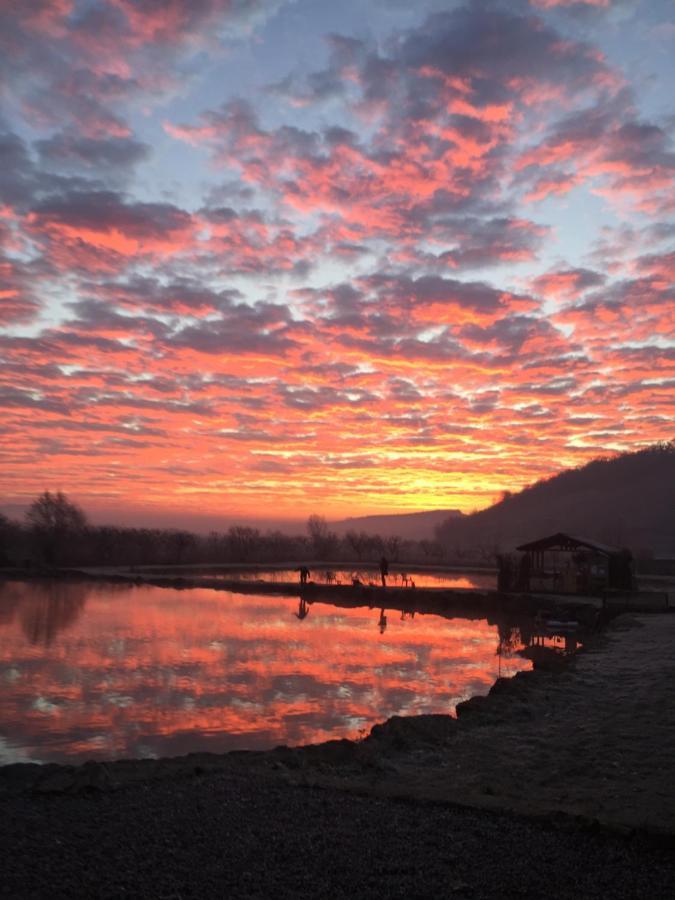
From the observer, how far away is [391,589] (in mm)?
34469

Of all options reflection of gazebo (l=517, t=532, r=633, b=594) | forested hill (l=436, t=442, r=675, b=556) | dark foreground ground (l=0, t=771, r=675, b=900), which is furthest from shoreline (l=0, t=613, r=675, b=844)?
forested hill (l=436, t=442, r=675, b=556)

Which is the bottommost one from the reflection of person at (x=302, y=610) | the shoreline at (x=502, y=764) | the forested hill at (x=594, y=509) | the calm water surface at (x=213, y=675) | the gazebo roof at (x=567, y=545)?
the calm water surface at (x=213, y=675)

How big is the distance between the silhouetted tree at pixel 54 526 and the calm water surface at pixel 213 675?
1149 inches

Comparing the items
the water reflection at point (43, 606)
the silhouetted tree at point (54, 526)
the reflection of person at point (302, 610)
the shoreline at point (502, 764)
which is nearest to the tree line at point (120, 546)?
the silhouetted tree at point (54, 526)

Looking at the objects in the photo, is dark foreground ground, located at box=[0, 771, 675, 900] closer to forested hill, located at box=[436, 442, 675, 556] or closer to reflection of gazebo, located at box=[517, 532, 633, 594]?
reflection of gazebo, located at box=[517, 532, 633, 594]

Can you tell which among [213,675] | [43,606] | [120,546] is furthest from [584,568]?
[120,546]

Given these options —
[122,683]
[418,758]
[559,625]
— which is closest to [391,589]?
[559,625]

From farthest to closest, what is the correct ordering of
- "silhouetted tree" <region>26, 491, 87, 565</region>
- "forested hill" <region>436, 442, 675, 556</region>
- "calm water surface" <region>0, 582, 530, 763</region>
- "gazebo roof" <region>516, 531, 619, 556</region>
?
"forested hill" <region>436, 442, 675, 556</region>, "silhouetted tree" <region>26, 491, 87, 565</region>, "gazebo roof" <region>516, 531, 619, 556</region>, "calm water surface" <region>0, 582, 530, 763</region>

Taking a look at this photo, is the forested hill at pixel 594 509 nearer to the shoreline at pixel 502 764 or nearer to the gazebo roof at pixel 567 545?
the gazebo roof at pixel 567 545

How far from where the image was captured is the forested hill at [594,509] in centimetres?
9475

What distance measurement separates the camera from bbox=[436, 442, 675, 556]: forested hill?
94.8 metres

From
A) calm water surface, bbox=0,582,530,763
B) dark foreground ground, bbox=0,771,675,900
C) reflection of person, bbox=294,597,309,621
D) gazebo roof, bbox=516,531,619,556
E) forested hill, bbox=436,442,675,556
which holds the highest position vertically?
forested hill, bbox=436,442,675,556

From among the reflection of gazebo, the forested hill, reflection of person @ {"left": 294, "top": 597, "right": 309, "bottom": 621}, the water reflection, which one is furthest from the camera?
the forested hill

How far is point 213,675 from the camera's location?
14.8 meters
